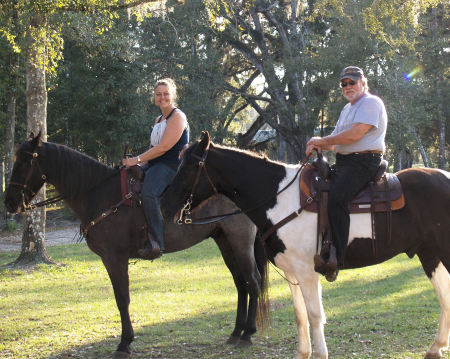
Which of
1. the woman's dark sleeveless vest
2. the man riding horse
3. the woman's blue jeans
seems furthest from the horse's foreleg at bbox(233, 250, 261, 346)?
the man riding horse

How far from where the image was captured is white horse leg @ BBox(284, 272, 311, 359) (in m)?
5.14

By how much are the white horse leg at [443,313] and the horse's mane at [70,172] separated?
4005 mm

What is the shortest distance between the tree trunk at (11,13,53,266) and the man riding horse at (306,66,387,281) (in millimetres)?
8099

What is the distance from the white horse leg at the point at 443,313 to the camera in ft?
17.7

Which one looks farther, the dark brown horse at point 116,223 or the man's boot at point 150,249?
the dark brown horse at point 116,223

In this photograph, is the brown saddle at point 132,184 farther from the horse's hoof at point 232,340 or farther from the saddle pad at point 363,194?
the saddle pad at point 363,194

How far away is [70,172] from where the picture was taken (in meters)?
6.38

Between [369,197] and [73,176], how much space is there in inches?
140

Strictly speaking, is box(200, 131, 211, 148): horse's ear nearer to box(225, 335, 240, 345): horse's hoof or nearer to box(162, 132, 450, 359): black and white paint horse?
box(162, 132, 450, 359): black and white paint horse

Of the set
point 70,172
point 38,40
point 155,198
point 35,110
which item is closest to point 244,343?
point 155,198

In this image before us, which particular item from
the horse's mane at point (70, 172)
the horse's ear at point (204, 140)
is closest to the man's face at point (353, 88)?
the horse's ear at point (204, 140)

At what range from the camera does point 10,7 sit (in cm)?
983

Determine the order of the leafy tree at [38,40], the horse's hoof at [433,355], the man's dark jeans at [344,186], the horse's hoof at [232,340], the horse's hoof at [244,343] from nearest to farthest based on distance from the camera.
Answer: the man's dark jeans at [344,186], the horse's hoof at [433,355], the horse's hoof at [244,343], the horse's hoof at [232,340], the leafy tree at [38,40]

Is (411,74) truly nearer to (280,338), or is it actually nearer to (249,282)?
(280,338)
